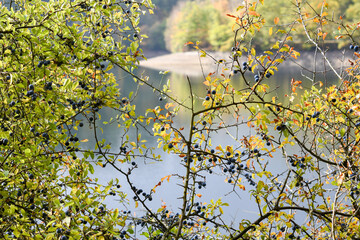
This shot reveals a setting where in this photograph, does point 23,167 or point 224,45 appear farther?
point 224,45

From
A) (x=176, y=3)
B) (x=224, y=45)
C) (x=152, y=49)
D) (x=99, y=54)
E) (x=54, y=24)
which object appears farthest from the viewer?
(x=176, y=3)

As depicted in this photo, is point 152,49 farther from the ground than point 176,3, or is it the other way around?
A: point 176,3

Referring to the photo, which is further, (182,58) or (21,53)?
(182,58)

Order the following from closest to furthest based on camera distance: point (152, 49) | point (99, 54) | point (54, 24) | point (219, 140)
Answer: point (54, 24), point (99, 54), point (219, 140), point (152, 49)

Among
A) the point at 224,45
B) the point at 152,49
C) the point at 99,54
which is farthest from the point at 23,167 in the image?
the point at 152,49

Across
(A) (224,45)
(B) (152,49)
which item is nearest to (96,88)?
(A) (224,45)

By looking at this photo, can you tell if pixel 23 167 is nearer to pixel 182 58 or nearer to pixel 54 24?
pixel 54 24

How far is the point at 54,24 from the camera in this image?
1.79 metres

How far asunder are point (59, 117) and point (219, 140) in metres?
9.81

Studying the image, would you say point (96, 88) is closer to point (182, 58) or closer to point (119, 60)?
point (119, 60)

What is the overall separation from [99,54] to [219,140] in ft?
32.4

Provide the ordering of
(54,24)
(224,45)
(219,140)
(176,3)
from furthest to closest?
(176,3)
(224,45)
(219,140)
(54,24)

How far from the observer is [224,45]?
4131 cm

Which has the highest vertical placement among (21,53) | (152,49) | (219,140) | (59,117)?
(152,49)
